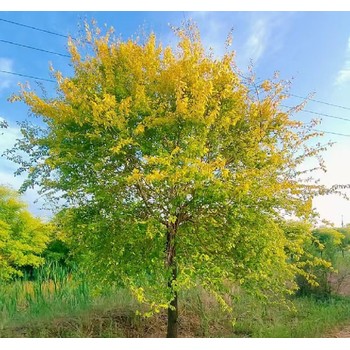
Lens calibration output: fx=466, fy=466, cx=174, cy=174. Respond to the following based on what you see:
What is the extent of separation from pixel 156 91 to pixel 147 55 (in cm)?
35

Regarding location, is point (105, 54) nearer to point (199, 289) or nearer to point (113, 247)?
point (113, 247)

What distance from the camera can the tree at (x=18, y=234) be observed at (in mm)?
12086

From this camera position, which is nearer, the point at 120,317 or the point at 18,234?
the point at 120,317

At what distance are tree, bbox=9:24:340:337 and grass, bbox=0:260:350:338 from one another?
1037mm

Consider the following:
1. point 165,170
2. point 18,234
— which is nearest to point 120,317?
point 165,170

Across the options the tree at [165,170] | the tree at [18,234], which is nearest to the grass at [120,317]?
A: the tree at [165,170]

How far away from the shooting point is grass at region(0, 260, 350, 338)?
536cm

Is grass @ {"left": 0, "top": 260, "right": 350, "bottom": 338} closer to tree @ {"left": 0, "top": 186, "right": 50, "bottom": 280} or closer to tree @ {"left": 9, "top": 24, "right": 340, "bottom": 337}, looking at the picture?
tree @ {"left": 9, "top": 24, "right": 340, "bottom": 337}

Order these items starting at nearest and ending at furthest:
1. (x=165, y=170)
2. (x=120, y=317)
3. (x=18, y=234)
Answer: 1. (x=165, y=170)
2. (x=120, y=317)
3. (x=18, y=234)

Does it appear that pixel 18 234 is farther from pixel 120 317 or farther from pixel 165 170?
pixel 165 170

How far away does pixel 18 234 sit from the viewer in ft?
41.5

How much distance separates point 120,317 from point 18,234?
7.84 meters

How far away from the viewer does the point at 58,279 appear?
659 centimetres

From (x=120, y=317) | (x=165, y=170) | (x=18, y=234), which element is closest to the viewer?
(x=165, y=170)
